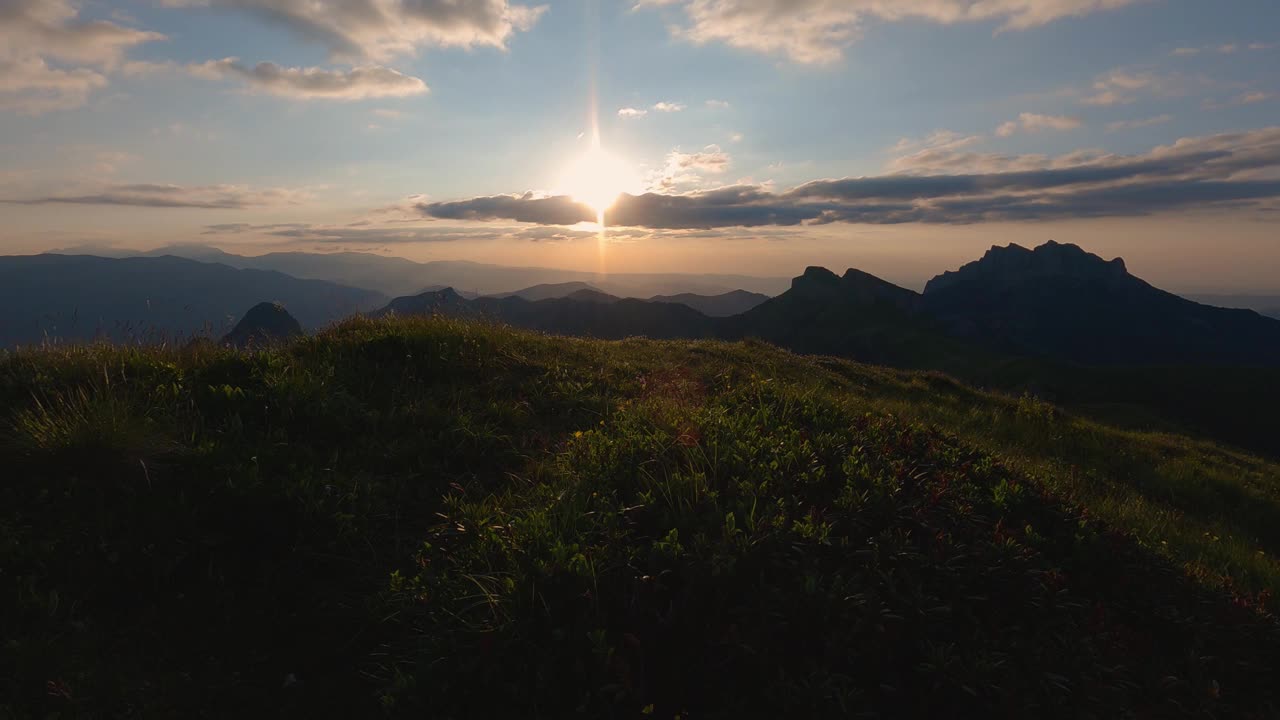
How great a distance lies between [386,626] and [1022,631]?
13.9ft

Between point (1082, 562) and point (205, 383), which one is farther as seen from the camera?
point (205, 383)

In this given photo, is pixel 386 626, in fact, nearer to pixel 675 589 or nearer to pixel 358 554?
pixel 358 554

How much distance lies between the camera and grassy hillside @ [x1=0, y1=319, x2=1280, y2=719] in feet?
11.0

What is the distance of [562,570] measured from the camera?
377 cm

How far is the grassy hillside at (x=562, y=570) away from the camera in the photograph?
11.0ft

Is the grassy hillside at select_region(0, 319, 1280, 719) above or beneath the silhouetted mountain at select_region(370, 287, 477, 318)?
beneath

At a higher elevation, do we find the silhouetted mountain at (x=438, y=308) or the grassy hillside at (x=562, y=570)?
the silhouetted mountain at (x=438, y=308)

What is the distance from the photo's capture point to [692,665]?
3.41 metres

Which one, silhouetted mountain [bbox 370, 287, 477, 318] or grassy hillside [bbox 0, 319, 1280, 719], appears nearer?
grassy hillside [bbox 0, 319, 1280, 719]

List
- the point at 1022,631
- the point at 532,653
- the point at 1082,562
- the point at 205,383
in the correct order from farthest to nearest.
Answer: the point at 205,383 → the point at 1082,562 → the point at 1022,631 → the point at 532,653

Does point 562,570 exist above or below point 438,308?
below

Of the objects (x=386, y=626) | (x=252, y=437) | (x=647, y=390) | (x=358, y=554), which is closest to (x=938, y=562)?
(x=386, y=626)

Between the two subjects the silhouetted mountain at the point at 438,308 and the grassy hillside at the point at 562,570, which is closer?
the grassy hillside at the point at 562,570

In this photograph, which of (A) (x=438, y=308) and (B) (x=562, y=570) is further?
(A) (x=438, y=308)
